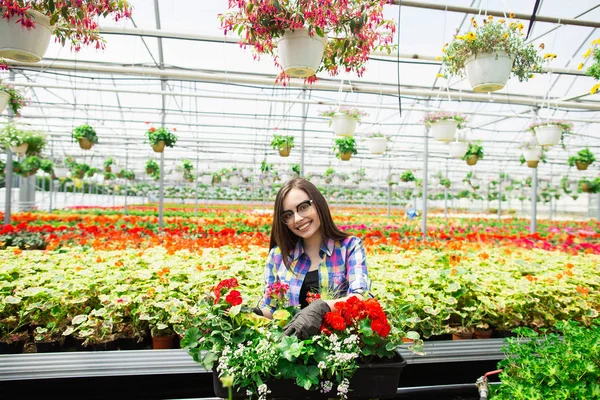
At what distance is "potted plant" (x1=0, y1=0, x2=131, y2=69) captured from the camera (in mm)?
1934

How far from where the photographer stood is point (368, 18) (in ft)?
7.03

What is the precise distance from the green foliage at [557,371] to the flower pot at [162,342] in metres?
1.69

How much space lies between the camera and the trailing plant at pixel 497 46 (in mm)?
2713

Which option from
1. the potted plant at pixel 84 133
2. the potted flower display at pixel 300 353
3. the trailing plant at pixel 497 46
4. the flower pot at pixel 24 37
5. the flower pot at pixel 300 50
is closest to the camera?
the potted flower display at pixel 300 353

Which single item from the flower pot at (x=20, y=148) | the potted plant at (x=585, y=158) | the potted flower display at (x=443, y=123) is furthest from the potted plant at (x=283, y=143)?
the potted plant at (x=585, y=158)

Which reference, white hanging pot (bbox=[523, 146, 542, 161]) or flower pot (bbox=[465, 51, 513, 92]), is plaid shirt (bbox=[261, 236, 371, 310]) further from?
white hanging pot (bbox=[523, 146, 542, 161])

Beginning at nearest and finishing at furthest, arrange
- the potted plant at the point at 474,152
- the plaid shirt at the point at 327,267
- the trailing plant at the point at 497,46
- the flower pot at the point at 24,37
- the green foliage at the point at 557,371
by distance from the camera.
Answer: the green foliage at the point at 557,371
the plaid shirt at the point at 327,267
the flower pot at the point at 24,37
the trailing plant at the point at 497,46
the potted plant at the point at 474,152

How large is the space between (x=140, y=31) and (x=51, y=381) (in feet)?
14.1

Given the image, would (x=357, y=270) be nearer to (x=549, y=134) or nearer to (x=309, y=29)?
(x=309, y=29)

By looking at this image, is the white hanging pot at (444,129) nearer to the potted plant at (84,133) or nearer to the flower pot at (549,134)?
the flower pot at (549,134)

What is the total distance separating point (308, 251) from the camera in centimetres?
190

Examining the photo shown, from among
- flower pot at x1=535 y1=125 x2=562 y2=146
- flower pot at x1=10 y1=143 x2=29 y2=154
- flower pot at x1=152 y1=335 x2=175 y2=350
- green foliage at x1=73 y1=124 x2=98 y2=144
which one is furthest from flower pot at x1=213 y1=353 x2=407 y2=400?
flower pot at x1=10 y1=143 x2=29 y2=154

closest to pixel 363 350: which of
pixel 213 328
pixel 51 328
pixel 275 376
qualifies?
pixel 275 376

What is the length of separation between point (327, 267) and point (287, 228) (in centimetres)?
26
